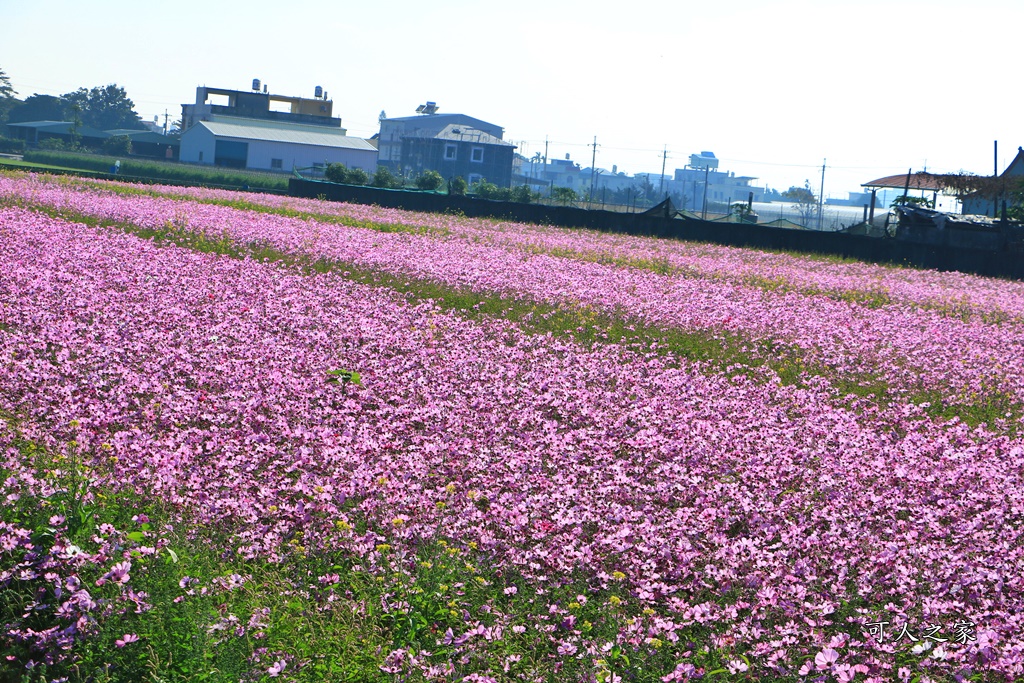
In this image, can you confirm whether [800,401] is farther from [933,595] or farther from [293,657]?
[293,657]

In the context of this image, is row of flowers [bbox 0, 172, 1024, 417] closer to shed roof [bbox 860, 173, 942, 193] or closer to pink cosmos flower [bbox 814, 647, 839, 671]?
pink cosmos flower [bbox 814, 647, 839, 671]

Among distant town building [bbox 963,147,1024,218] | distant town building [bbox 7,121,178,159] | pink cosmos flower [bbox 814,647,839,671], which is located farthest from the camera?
distant town building [bbox 7,121,178,159]

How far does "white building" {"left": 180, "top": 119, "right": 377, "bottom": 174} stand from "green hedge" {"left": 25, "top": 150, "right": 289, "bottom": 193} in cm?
529

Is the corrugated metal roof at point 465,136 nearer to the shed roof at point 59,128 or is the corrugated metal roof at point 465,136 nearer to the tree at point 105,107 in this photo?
the shed roof at point 59,128

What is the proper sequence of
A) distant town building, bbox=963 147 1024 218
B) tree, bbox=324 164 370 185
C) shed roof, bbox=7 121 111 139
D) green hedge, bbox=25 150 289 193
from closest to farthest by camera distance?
distant town building, bbox=963 147 1024 218 → tree, bbox=324 164 370 185 → green hedge, bbox=25 150 289 193 → shed roof, bbox=7 121 111 139

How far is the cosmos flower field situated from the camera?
533 centimetres

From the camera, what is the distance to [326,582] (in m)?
5.94

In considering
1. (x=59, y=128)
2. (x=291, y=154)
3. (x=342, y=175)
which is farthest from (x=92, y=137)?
(x=342, y=175)

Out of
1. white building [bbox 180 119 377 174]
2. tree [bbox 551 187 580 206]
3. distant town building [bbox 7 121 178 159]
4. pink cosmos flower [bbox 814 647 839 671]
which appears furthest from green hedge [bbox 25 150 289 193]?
pink cosmos flower [bbox 814 647 839 671]

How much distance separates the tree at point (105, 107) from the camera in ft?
585

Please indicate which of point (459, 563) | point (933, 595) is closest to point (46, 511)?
point (459, 563)

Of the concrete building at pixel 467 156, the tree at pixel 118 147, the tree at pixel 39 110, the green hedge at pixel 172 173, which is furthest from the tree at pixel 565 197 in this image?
the tree at pixel 39 110

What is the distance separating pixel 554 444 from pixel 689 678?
140 inches

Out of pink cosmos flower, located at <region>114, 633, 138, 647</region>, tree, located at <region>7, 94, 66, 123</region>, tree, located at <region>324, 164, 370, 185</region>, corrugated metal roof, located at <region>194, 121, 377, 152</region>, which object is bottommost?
pink cosmos flower, located at <region>114, 633, 138, 647</region>
